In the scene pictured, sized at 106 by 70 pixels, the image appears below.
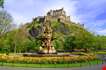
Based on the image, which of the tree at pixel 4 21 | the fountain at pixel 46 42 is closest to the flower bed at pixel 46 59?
the fountain at pixel 46 42

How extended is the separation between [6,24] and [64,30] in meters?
65.8

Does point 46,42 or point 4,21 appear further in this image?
point 4,21

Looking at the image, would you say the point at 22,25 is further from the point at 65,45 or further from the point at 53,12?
the point at 53,12

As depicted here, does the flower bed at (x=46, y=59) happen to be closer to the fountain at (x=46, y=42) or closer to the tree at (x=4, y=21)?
the fountain at (x=46, y=42)

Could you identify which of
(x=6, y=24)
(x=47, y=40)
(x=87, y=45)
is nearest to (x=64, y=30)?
(x=87, y=45)

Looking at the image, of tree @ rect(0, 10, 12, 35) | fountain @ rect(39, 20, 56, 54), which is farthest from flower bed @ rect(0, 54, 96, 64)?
tree @ rect(0, 10, 12, 35)

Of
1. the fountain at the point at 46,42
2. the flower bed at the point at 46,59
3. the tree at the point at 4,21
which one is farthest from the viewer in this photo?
the tree at the point at 4,21

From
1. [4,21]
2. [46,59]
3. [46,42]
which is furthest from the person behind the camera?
[4,21]

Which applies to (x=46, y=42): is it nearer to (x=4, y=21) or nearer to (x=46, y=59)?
(x=46, y=59)

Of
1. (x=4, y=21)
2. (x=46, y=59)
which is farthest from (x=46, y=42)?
(x=4, y=21)

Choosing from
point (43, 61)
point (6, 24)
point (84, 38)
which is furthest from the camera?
point (84, 38)

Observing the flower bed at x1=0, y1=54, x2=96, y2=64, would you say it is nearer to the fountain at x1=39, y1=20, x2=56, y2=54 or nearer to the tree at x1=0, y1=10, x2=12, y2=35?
the fountain at x1=39, y1=20, x2=56, y2=54

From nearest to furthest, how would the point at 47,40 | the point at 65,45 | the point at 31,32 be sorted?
the point at 47,40 < the point at 65,45 < the point at 31,32

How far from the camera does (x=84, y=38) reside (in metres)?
83.8
